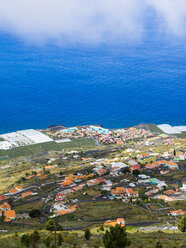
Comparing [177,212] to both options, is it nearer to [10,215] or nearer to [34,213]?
[34,213]

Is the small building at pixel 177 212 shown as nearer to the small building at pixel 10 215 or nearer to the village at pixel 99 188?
the village at pixel 99 188

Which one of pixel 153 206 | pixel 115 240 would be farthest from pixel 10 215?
pixel 115 240

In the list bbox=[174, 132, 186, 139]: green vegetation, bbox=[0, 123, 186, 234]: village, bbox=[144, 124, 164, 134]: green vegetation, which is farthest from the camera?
bbox=[144, 124, 164, 134]: green vegetation

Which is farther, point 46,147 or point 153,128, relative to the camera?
point 153,128

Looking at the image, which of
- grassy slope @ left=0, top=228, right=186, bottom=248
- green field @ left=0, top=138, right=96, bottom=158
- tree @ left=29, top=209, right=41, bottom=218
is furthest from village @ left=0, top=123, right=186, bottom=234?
grassy slope @ left=0, top=228, right=186, bottom=248

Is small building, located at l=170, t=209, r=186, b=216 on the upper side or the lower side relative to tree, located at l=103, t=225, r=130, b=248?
upper

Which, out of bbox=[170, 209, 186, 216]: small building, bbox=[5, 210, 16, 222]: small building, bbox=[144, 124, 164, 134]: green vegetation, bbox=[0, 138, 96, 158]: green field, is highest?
bbox=[144, 124, 164, 134]: green vegetation

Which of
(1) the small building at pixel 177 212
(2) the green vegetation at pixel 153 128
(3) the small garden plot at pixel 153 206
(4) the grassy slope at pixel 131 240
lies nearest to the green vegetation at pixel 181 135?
(2) the green vegetation at pixel 153 128

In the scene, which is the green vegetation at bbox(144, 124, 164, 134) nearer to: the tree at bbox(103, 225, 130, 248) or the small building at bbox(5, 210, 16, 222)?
the small building at bbox(5, 210, 16, 222)

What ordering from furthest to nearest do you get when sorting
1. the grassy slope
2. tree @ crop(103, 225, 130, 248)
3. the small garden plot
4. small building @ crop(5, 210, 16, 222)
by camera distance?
the small garden plot < small building @ crop(5, 210, 16, 222) < the grassy slope < tree @ crop(103, 225, 130, 248)

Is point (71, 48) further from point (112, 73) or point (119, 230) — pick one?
point (119, 230)

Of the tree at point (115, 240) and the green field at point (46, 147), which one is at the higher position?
the green field at point (46, 147)
